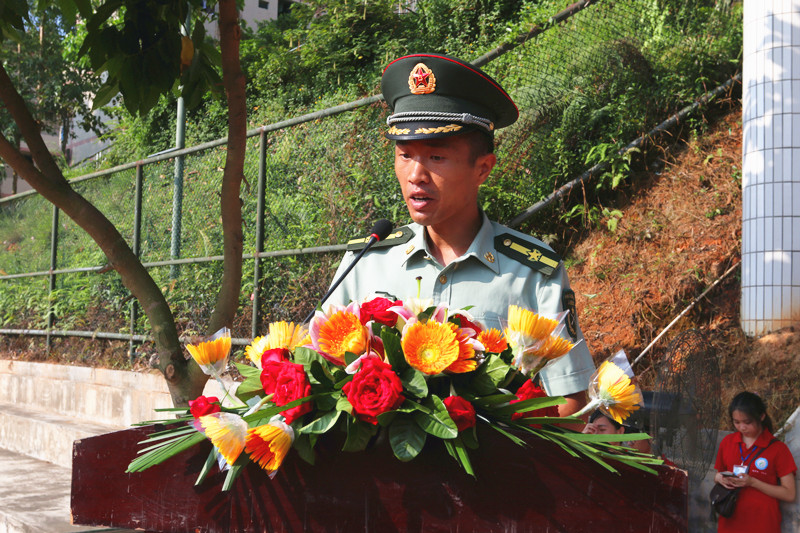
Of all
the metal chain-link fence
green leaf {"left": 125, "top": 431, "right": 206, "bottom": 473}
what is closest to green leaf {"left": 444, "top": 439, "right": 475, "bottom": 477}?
green leaf {"left": 125, "top": 431, "right": 206, "bottom": 473}

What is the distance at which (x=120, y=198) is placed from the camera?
8.16m

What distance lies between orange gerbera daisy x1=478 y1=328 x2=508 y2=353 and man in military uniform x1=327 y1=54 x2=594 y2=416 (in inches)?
16.2

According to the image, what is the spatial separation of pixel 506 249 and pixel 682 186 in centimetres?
441

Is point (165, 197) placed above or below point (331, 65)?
below

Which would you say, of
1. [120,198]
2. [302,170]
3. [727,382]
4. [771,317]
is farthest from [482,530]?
[120,198]

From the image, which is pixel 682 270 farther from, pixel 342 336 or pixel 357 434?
pixel 357 434

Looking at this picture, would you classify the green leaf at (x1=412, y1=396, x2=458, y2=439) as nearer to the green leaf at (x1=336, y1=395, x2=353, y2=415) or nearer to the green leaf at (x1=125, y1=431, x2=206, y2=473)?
the green leaf at (x1=336, y1=395, x2=353, y2=415)

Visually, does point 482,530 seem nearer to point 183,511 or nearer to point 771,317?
point 183,511

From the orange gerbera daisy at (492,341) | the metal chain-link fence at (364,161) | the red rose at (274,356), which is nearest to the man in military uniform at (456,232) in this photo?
the orange gerbera daisy at (492,341)

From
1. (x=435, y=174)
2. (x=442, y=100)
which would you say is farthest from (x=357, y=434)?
(x=442, y=100)

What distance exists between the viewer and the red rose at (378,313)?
1.40m

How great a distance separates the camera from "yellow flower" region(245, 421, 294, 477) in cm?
122

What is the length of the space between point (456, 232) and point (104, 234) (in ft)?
8.15

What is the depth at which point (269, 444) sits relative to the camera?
4.03 feet
